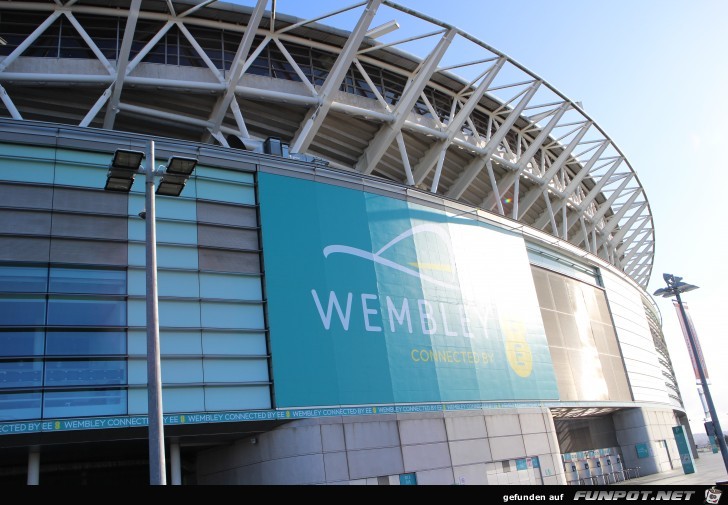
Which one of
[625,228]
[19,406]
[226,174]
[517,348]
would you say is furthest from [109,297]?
[625,228]

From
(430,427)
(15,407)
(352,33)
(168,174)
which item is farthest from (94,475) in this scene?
(352,33)

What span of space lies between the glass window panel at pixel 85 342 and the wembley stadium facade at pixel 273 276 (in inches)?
2.0

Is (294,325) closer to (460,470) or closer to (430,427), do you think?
(430,427)

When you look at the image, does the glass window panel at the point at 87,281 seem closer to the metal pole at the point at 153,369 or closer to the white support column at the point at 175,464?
the white support column at the point at 175,464

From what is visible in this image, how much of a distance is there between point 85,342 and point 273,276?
607cm

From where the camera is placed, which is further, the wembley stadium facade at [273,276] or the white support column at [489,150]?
the white support column at [489,150]

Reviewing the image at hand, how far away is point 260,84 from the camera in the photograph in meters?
28.1

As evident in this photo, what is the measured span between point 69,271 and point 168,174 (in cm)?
866

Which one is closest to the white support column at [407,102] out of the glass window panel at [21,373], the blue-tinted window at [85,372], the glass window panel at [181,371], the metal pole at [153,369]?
the glass window panel at [181,371]

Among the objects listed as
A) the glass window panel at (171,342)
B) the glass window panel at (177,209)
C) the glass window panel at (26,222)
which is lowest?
the glass window panel at (171,342)

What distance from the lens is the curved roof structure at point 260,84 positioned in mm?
24672

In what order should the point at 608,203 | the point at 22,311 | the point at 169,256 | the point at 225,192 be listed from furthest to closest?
1. the point at 608,203
2. the point at 225,192
3. the point at 169,256
4. the point at 22,311

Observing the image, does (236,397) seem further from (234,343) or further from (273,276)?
(273,276)

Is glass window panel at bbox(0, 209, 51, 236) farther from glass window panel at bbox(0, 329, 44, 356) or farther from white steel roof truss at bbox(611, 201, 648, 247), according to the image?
white steel roof truss at bbox(611, 201, 648, 247)
